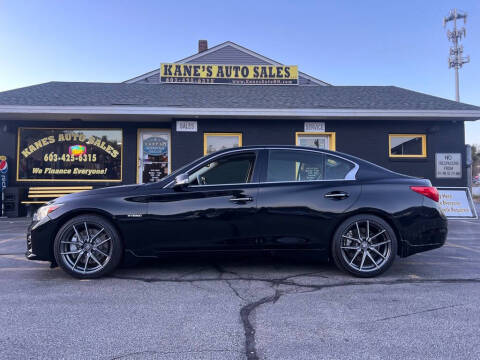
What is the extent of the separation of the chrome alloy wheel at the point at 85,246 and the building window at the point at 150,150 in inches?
258

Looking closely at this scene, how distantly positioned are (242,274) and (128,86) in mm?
9566

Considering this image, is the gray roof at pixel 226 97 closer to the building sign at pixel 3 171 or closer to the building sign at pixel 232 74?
the building sign at pixel 232 74

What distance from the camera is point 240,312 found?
2820 millimetres

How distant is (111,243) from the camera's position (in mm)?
3670

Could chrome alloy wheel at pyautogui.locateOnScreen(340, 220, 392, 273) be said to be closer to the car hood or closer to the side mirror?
the side mirror

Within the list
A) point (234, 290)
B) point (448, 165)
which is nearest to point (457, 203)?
point (448, 165)

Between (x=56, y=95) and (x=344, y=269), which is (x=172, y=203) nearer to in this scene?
(x=344, y=269)

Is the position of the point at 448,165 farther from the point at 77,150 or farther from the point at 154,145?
the point at 77,150

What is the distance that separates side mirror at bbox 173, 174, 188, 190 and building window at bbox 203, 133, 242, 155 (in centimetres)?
586

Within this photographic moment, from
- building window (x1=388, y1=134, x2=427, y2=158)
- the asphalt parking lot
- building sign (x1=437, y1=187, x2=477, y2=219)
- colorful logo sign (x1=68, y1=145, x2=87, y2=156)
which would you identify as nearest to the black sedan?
the asphalt parking lot

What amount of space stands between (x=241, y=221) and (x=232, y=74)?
9.73 m

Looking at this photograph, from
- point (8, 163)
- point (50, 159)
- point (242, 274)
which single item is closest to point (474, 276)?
point (242, 274)

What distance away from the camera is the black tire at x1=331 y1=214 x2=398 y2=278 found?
3.73 meters

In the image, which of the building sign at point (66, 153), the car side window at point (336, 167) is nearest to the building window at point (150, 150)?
Answer: the building sign at point (66, 153)
